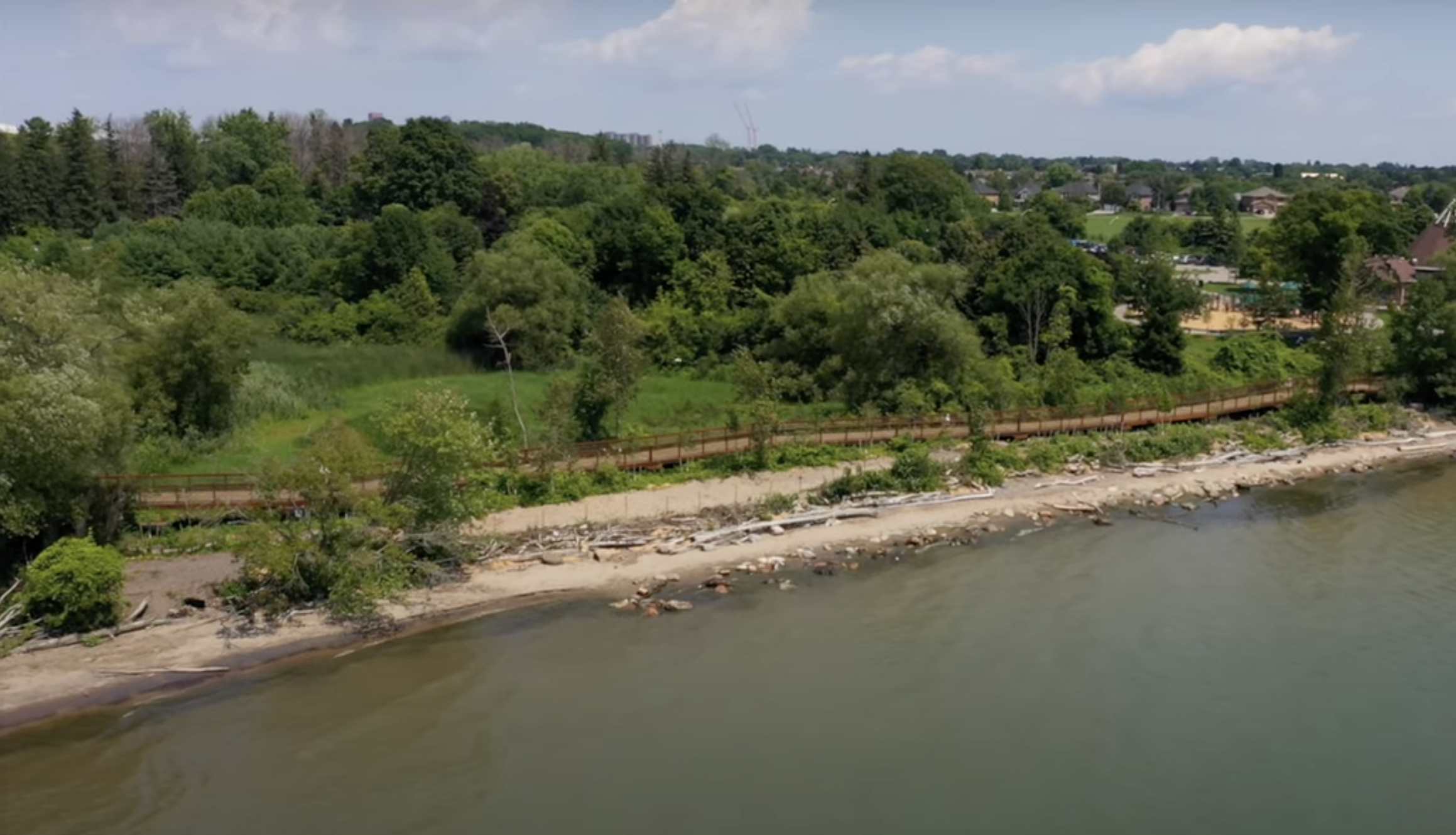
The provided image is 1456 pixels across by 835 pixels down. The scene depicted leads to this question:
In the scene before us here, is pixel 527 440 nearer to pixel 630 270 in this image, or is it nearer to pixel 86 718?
pixel 86 718

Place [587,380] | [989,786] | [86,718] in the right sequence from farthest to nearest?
[587,380] → [86,718] → [989,786]

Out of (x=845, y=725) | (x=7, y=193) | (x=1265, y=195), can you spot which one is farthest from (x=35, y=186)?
(x=1265, y=195)

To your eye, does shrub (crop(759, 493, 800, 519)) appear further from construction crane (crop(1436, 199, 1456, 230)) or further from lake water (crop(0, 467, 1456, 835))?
construction crane (crop(1436, 199, 1456, 230))

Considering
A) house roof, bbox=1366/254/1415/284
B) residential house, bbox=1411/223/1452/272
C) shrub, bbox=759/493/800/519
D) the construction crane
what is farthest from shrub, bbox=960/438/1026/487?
the construction crane

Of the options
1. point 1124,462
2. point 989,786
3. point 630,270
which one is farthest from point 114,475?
point 630,270

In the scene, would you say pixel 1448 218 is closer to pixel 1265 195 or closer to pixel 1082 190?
pixel 1265 195
